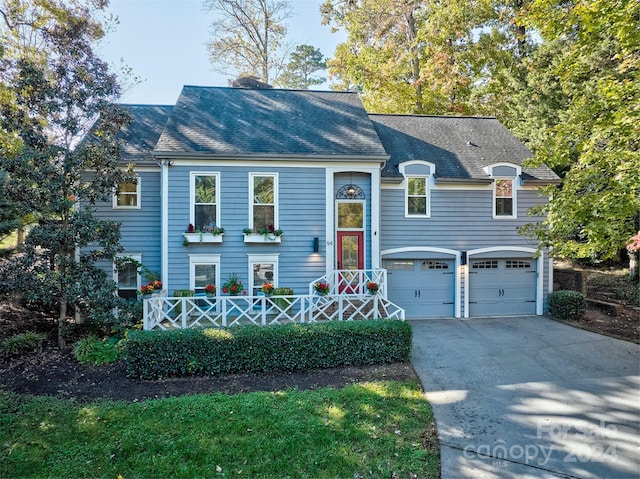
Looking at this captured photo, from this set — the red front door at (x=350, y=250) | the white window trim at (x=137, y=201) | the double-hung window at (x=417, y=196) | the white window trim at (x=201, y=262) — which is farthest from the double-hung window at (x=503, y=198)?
the white window trim at (x=137, y=201)

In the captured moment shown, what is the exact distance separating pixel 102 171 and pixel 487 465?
9.16 m

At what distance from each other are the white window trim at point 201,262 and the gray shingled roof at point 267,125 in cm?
279

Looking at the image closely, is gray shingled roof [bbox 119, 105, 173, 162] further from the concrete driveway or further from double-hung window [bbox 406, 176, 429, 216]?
the concrete driveway

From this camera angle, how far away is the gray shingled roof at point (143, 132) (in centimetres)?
970

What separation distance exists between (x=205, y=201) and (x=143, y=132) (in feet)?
13.0

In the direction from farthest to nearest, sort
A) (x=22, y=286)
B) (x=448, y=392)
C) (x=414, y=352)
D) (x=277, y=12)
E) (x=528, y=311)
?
(x=277, y=12), (x=528, y=311), (x=414, y=352), (x=22, y=286), (x=448, y=392)

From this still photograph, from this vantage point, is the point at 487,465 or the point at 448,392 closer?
the point at 487,465

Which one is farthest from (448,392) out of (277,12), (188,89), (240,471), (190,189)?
(277,12)

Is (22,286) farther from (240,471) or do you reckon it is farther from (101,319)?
(240,471)

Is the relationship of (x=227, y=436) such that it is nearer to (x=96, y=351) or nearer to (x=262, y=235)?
(x=96, y=351)

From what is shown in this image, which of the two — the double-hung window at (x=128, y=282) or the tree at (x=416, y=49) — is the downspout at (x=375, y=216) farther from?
the tree at (x=416, y=49)

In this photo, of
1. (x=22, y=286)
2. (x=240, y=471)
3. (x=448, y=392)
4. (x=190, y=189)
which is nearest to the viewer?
(x=240, y=471)

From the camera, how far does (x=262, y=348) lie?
6.27m

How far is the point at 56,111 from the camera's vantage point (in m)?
7.16
